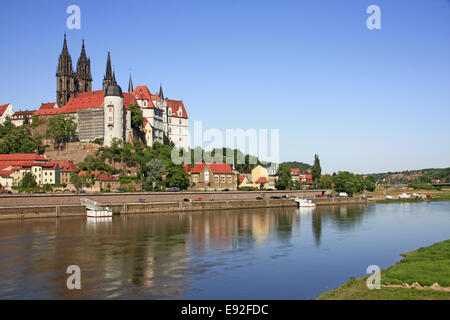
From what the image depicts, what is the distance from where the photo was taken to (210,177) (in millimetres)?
96188

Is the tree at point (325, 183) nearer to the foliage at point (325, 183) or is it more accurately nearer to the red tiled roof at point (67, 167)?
the foliage at point (325, 183)

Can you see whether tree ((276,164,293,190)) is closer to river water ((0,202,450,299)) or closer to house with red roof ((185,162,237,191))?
house with red roof ((185,162,237,191))

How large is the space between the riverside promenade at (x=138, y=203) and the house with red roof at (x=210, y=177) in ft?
27.5

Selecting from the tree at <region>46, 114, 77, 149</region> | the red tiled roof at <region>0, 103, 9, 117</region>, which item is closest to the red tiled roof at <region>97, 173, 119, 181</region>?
the tree at <region>46, 114, 77, 149</region>

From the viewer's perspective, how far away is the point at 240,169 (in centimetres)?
12238

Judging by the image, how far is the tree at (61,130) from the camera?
→ 96.6 m

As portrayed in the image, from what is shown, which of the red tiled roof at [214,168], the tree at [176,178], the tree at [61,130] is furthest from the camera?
the tree at [61,130]

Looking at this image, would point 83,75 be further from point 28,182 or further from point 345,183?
point 345,183

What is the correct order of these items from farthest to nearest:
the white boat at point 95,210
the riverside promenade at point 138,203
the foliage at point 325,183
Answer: the foliage at point 325,183
the white boat at point 95,210
the riverside promenade at point 138,203

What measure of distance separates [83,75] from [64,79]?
641 cm

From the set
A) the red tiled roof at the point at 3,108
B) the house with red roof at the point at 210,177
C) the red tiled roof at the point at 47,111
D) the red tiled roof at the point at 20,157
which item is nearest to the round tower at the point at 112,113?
the red tiled roof at the point at 20,157

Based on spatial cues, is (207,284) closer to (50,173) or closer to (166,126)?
(50,173)

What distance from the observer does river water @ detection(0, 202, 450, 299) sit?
2684 cm

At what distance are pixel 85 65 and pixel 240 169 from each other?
5412cm
